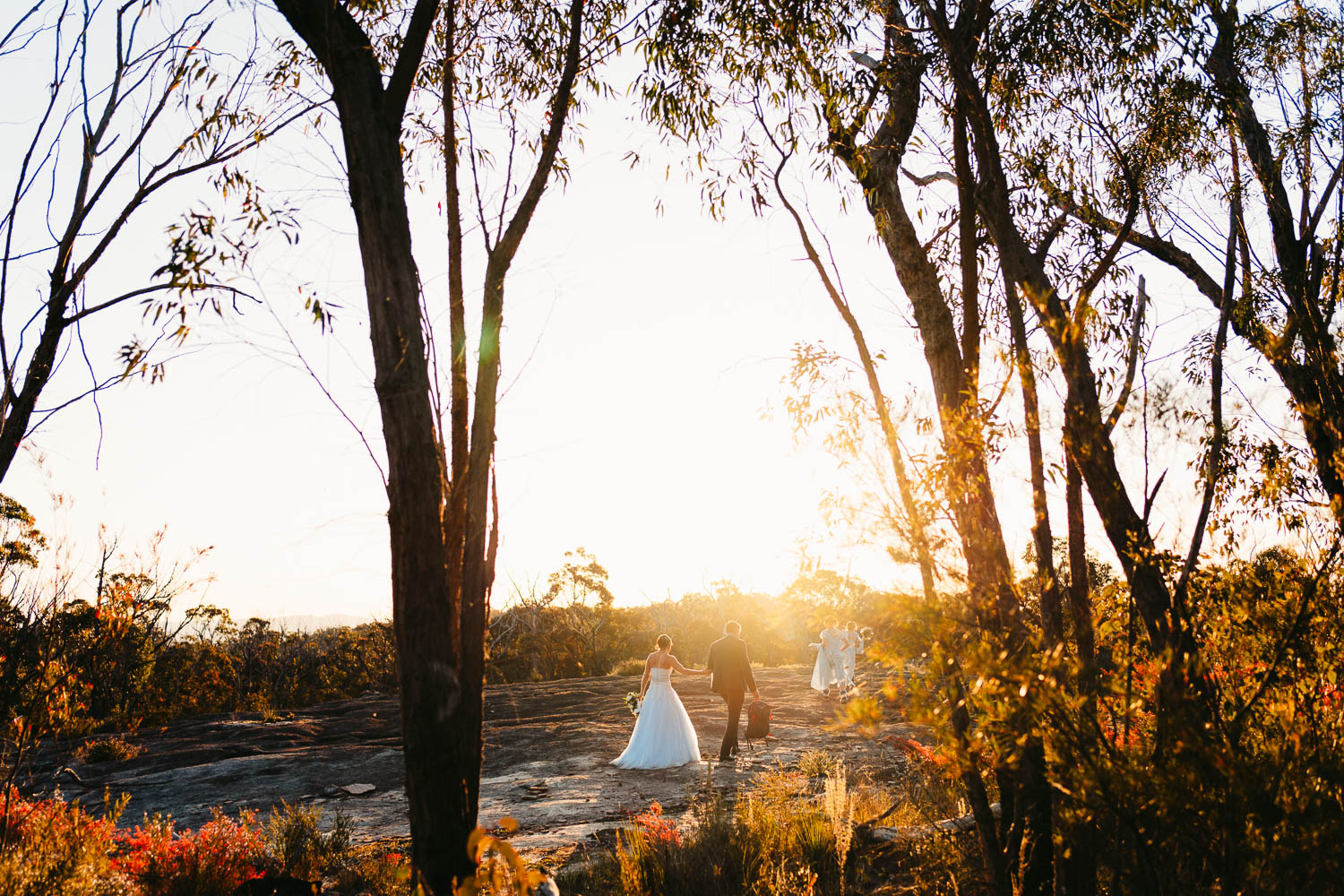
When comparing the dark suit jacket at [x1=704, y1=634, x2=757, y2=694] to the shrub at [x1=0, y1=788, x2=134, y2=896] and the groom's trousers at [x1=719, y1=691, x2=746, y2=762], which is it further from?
the shrub at [x1=0, y1=788, x2=134, y2=896]

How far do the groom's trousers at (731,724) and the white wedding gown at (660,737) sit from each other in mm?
515

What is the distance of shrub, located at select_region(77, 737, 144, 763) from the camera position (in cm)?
1389

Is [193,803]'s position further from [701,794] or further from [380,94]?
[380,94]

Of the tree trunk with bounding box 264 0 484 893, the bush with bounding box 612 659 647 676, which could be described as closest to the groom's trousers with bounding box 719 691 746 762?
the tree trunk with bounding box 264 0 484 893

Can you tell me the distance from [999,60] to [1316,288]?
416 cm

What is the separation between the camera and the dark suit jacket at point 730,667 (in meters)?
11.6

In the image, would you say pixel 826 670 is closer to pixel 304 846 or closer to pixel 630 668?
pixel 630 668

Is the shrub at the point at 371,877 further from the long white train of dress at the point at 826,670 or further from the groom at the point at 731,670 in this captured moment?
the long white train of dress at the point at 826,670

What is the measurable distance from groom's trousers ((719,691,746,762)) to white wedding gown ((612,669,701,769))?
515mm

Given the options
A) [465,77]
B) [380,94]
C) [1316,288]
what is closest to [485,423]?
[380,94]

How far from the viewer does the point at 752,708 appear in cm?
1260

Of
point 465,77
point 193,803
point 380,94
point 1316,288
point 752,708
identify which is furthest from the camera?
point 752,708

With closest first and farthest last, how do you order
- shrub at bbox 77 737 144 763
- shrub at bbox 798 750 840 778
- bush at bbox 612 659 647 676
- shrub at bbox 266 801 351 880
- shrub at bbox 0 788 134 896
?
shrub at bbox 0 788 134 896 < shrub at bbox 266 801 351 880 < shrub at bbox 798 750 840 778 < shrub at bbox 77 737 144 763 < bush at bbox 612 659 647 676

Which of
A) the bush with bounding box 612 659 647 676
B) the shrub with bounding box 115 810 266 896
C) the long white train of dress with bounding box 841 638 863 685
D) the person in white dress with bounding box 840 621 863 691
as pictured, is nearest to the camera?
the shrub with bounding box 115 810 266 896
